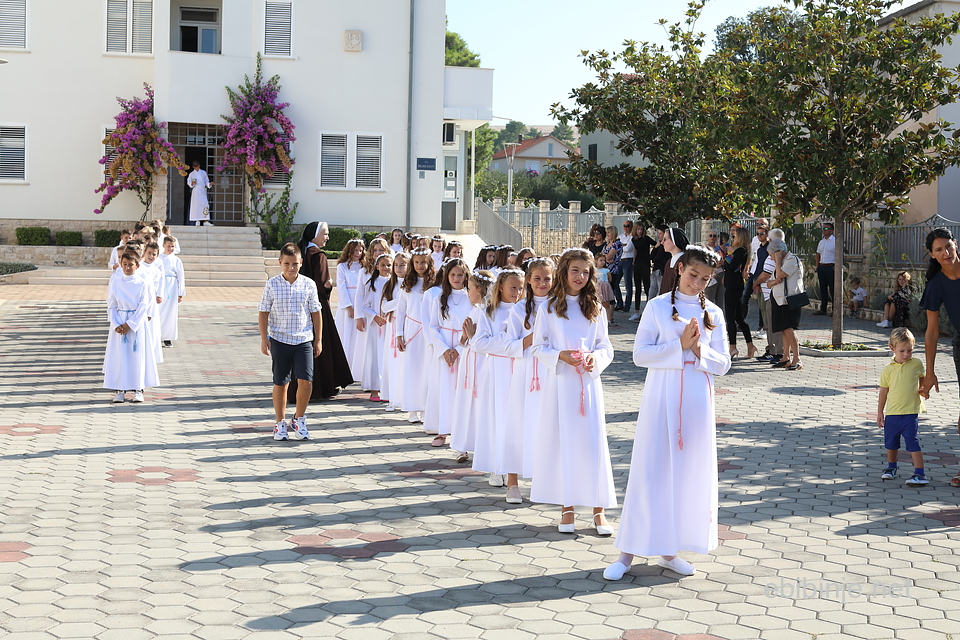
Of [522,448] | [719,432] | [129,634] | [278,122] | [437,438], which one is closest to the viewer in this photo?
[129,634]

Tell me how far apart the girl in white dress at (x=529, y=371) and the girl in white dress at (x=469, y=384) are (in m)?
0.96

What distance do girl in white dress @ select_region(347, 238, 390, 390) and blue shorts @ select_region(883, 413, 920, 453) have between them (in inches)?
226

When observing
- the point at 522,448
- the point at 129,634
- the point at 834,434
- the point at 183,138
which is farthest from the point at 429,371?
the point at 183,138

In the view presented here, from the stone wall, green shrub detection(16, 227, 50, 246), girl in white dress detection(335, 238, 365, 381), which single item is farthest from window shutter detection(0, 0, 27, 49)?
girl in white dress detection(335, 238, 365, 381)

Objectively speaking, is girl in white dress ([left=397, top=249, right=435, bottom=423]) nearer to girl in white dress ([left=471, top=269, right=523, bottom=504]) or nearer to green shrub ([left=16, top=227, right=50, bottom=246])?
girl in white dress ([left=471, top=269, right=523, bottom=504])

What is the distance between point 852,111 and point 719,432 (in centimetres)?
763

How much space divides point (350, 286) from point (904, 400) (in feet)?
21.1

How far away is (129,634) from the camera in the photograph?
15.0 feet

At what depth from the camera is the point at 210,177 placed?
30250 millimetres

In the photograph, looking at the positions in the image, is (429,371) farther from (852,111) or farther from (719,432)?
(852,111)

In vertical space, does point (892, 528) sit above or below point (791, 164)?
below

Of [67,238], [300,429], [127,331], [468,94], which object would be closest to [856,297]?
[468,94]

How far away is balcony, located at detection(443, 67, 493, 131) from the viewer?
3027 cm

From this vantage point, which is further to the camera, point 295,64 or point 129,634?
point 295,64
